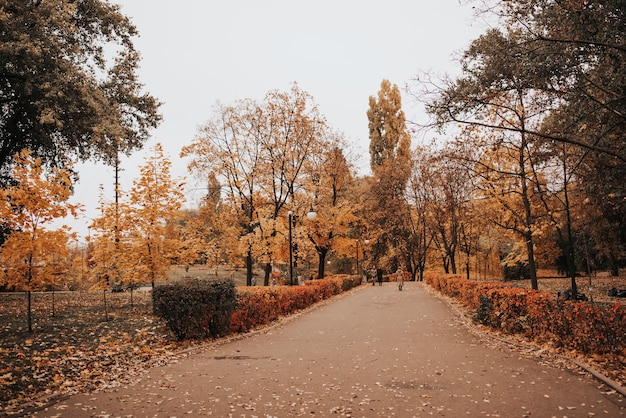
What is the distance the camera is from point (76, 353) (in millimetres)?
9016

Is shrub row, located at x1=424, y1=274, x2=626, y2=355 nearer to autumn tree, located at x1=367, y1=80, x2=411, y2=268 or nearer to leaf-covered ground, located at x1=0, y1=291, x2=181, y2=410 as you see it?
leaf-covered ground, located at x1=0, y1=291, x2=181, y2=410

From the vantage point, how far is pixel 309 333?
11.4m

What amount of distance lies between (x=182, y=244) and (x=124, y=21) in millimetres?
8606

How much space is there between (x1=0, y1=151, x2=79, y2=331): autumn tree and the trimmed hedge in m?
3.34

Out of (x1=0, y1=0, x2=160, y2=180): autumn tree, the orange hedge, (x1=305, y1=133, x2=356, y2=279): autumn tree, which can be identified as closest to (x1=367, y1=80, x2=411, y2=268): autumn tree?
(x1=305, y1=133, x2=356, y2=279): autumn tree

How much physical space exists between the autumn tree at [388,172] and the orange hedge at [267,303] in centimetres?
2256

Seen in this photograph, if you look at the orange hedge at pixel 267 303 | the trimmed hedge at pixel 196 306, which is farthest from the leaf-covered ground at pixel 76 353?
the orange hedge at pixel 267 303

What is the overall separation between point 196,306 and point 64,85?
7.46 m

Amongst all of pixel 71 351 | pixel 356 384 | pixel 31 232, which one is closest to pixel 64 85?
pixel 31 232

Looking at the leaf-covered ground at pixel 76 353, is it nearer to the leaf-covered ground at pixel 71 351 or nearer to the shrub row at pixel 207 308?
the leaf-covered ground at pixel 71 351

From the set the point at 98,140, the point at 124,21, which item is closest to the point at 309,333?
the point at 98,140

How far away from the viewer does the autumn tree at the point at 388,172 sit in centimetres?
4206

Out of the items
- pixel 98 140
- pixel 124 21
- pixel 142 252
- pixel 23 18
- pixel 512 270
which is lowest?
pixel 512 270

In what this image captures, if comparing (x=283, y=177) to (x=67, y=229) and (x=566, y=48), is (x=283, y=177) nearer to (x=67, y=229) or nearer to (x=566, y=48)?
(x=67, y=229)
